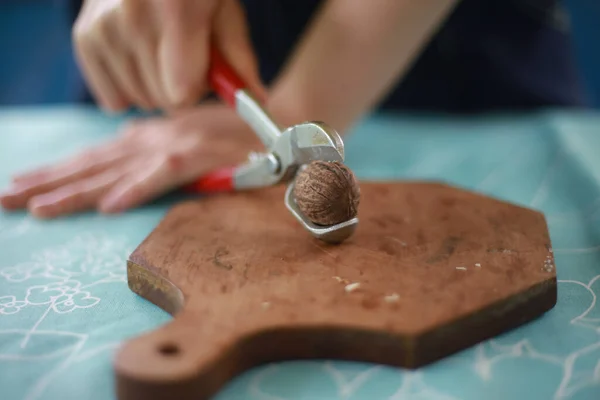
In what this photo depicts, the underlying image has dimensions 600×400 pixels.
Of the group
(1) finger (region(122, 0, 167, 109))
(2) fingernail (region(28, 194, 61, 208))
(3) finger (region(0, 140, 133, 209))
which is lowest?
(3) finger (region(0, 140, 133, 209))

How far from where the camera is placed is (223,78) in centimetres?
98

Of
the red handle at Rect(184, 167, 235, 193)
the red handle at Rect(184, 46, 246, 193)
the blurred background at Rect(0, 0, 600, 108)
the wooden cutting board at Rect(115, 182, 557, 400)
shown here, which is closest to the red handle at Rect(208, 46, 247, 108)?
the red handle at Rect(184, 46, 246, 193)

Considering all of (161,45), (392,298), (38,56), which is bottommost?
(38,56)

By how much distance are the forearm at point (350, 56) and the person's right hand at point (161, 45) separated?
0.11 metres

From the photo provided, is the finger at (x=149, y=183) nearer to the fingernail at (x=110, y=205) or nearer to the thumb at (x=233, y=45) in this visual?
the fingernail at (x=110, y=205)

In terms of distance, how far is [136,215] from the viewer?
95 centimetres

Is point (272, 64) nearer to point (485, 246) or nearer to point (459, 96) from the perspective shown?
point (459, 96)

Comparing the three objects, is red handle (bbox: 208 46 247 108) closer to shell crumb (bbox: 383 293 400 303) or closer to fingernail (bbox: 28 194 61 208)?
fingernail (bbox: 28 194 61 208)

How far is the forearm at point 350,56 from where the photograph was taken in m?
1.07

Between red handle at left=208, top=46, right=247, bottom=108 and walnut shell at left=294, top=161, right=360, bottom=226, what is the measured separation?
273 mm

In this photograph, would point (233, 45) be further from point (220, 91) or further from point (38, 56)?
point (38, 56)

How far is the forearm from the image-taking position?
3.51 feet

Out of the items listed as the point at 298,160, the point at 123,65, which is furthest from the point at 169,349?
the point at 123,65

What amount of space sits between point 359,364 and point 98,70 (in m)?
0.78
